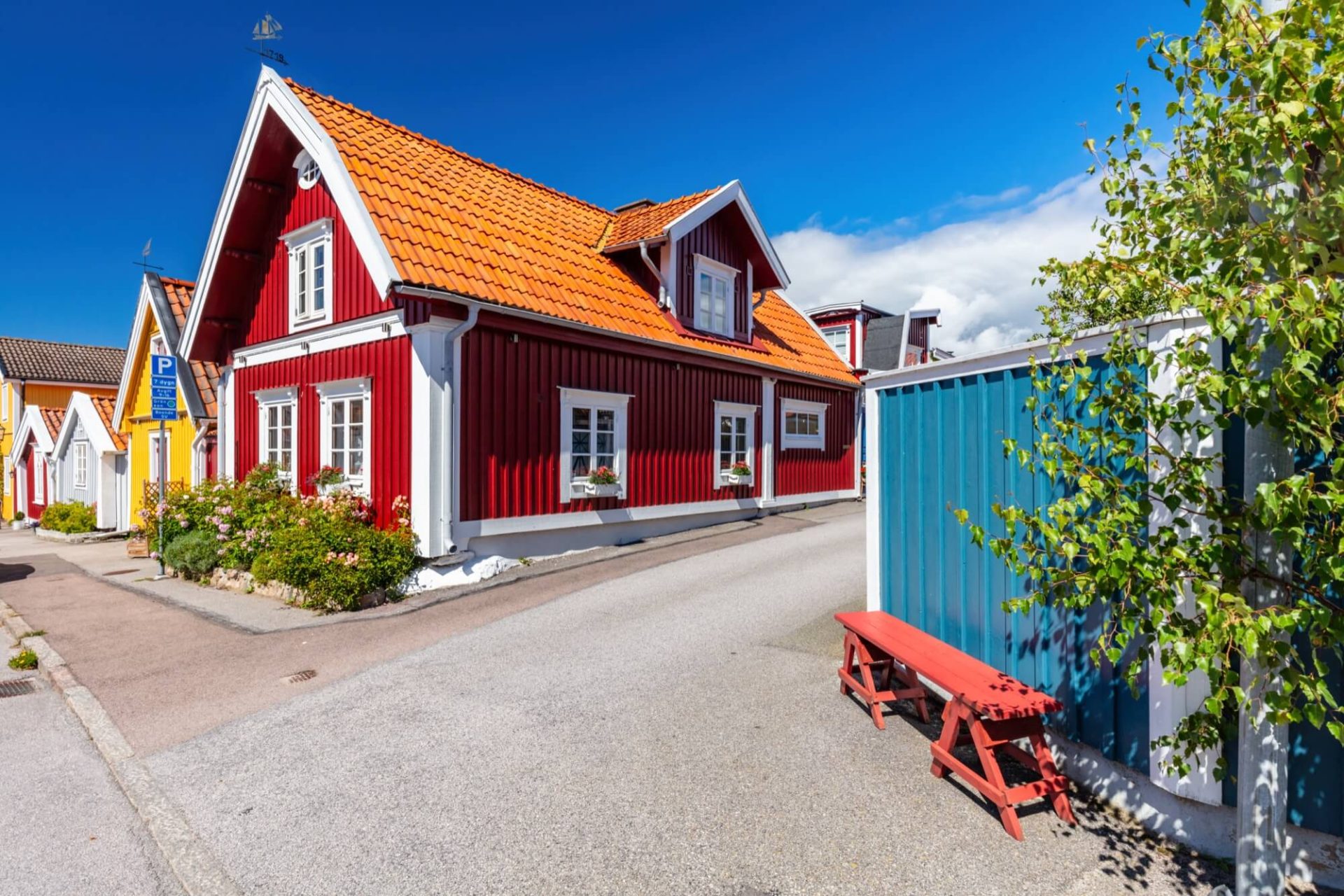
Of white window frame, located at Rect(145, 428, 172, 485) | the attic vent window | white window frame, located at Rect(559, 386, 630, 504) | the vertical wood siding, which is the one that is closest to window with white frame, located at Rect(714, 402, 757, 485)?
white window frame, located at Rect(559, 386, 630, 504)

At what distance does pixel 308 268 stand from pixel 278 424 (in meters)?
2.95

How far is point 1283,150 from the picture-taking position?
2.25 metres

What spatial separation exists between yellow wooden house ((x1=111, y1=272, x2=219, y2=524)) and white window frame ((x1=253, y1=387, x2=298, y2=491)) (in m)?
2.43

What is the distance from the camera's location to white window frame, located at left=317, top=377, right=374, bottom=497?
10453 mm

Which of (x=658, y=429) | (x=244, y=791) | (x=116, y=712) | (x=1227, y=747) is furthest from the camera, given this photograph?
(x=658, y=429)

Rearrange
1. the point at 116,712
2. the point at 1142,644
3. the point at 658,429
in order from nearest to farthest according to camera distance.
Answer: the point at 1142,644
the point at 116,712
the point at 658,429

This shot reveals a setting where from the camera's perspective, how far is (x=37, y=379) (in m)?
28.6

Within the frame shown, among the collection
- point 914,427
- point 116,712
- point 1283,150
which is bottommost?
point 116,712

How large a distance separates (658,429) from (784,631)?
6.27 metres

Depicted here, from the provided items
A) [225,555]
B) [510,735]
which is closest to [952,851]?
[510,735]

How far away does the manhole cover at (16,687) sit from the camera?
6000 mm

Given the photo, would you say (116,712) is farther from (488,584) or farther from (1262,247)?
(1262,247)

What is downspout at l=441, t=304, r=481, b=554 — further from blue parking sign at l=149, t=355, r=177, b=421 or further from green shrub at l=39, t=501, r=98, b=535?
green shrub at l=39, t=501, r=98, b=535

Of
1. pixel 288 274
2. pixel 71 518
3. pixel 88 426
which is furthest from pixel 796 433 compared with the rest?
pixel 71 518
